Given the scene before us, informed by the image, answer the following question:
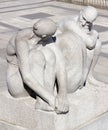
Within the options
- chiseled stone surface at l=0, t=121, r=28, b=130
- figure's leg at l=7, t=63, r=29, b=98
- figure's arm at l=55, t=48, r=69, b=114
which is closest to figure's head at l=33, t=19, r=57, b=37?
figure's arm at l=55, t=48, r=69, b=114

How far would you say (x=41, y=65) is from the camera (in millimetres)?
4887

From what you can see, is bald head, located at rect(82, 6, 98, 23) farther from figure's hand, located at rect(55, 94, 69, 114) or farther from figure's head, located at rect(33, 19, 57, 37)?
figure's hand, located at rect(55, 94, 69, 114)

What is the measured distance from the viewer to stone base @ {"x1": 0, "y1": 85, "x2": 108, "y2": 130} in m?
4.87

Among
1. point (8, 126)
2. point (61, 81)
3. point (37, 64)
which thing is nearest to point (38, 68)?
point (37, 64)

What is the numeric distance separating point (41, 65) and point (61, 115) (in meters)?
0.58

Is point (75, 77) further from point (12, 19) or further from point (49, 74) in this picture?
point (12, 19)

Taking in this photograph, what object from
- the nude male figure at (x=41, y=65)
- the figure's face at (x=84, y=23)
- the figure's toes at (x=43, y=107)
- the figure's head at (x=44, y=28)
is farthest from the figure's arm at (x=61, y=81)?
the figure's face at (x=84, y=23)

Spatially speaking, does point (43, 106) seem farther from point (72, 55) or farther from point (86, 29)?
point (86, 29)

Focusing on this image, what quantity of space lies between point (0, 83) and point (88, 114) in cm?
256

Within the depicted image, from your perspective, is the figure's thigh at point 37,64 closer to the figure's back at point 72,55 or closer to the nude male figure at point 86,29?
the figure's back at point 72,55

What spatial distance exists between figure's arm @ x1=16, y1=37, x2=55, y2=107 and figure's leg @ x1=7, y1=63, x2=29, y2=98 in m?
0.21

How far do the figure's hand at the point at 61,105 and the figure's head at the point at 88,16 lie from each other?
3.37 feet

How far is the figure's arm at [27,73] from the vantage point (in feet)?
15.8

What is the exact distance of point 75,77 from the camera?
527cm
